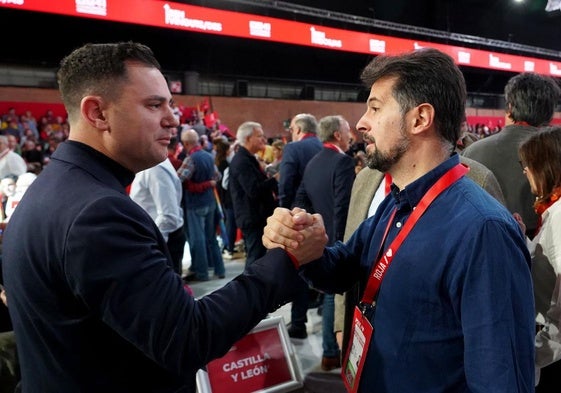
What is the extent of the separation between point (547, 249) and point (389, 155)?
2.73 ft

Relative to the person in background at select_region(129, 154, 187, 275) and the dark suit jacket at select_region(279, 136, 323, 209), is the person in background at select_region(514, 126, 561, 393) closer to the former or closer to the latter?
the dark suit jacket at select_region(279, 136, 323, 209)

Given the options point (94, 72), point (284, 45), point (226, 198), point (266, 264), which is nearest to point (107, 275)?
point (266, 264)

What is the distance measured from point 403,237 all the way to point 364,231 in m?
0.29

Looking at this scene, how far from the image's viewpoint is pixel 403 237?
1069mm

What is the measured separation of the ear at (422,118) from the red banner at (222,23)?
11.6 feet

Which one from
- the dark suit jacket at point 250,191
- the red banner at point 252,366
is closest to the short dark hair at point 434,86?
the red banner at point 252,366

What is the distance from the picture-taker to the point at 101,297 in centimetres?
89

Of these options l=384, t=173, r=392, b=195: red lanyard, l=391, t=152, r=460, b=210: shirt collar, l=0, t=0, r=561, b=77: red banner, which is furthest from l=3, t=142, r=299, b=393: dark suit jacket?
l=0, t=0, r=561, b=77: red banner

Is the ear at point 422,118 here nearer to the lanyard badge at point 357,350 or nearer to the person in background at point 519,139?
the lanyard badge at point 357,350

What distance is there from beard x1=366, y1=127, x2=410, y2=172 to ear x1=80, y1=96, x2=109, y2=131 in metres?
0.67

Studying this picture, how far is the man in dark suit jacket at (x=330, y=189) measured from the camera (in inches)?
119

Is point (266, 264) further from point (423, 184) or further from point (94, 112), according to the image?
point (94, 112)

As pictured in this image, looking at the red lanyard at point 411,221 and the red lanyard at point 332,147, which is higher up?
the red lanyard at point 332,147

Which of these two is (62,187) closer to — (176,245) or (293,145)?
(176,245)
